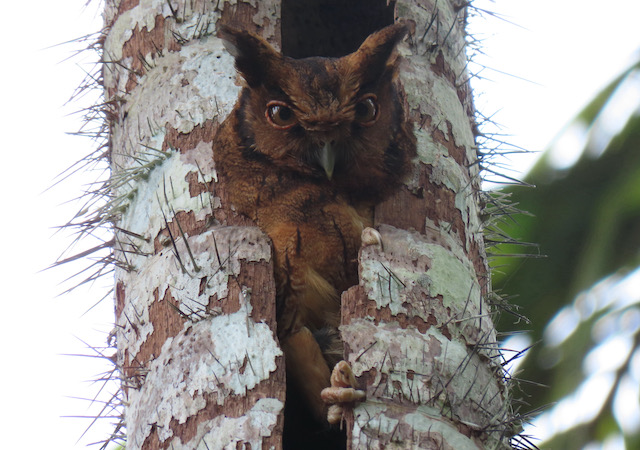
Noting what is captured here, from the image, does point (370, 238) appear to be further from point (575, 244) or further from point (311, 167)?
point (575, 244)

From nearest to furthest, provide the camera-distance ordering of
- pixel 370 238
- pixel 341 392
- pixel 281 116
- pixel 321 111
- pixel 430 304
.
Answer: pixel 341 392, pixel 430 304, pixel 370 238, pixel 321 111, pixel 281 116

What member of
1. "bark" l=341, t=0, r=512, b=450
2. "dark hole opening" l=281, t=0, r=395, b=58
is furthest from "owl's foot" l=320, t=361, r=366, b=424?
"dark hole opening" l=281, t=0, r=395, b=58

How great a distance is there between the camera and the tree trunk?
254 centimetres

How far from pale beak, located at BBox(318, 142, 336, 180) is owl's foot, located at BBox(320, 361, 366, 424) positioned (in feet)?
3.00

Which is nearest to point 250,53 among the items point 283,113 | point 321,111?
point 283,113

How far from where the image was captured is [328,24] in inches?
177

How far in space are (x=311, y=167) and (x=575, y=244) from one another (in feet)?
6.21

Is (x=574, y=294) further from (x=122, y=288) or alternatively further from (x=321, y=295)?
(x=122, y=288)

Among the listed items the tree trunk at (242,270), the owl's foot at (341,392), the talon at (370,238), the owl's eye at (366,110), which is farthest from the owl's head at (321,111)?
the owl's foot at (341,392)

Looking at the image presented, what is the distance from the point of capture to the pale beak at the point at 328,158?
319 centimetres

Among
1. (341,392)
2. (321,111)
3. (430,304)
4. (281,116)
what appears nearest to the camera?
(341,392)

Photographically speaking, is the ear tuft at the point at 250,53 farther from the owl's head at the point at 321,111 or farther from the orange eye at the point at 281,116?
the orange eye at the point at 281,116

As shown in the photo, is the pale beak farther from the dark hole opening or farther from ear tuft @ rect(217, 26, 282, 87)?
the dark hole opening

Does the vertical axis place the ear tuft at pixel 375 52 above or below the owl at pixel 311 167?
above
